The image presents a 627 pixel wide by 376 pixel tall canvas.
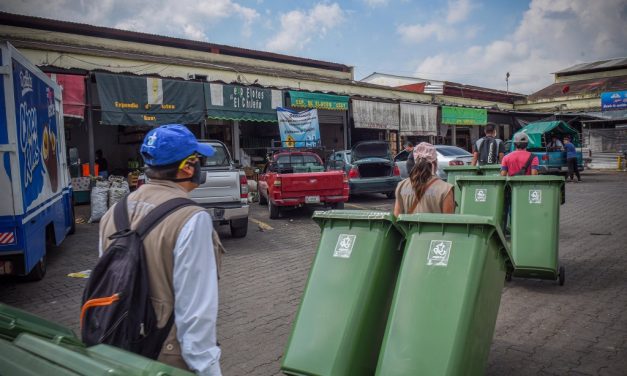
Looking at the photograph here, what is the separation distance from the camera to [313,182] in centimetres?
1155

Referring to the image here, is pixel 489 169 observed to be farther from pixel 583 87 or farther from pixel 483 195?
pixel 583 87

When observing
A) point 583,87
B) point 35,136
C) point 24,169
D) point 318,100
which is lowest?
point 24,169

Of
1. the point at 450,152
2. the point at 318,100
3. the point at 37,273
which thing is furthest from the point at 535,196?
the point at 318,100

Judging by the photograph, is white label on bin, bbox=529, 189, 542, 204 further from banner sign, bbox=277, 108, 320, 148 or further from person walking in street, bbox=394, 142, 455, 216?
banner sign, bbox=277, 108, 320, 148

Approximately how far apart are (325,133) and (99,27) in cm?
1141

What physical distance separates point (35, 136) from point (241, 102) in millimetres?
9636

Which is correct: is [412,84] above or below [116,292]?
above

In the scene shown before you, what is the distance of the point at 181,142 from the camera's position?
2.14 m

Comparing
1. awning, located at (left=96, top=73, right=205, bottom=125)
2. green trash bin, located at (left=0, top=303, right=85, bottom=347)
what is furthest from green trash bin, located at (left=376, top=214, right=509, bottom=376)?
awning, located at (left=96, top=73, right=205, bottom=125)

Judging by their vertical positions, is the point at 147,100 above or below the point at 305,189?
above

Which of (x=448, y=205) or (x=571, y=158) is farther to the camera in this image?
(x=571, y=158)

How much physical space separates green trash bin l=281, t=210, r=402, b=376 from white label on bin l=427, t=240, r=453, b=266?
356 mm

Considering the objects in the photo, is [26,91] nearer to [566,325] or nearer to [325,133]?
[566,325]

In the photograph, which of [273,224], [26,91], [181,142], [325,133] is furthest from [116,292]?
[325,133]
